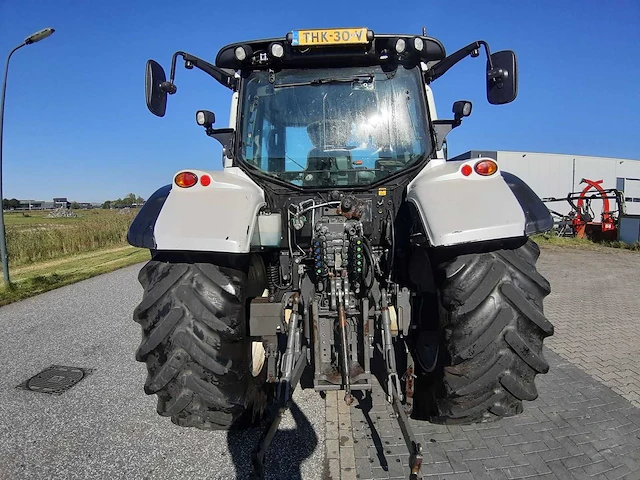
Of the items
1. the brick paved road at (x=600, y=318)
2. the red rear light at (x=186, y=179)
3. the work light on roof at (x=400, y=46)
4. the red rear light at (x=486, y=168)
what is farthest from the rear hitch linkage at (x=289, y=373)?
the brick paved road at (x=600, y=318)

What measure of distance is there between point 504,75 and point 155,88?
2519mm

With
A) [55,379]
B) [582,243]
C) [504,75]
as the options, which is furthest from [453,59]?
[582,243]

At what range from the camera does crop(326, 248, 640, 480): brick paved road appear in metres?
2.49

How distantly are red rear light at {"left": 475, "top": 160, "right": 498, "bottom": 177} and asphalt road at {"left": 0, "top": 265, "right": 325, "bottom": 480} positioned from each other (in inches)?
78.8

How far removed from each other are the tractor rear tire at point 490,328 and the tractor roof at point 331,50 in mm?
1573

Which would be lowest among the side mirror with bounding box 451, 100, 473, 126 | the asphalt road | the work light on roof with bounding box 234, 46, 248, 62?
the asphalt road

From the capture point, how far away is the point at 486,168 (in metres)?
2.43

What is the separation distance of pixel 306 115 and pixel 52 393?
3.30m

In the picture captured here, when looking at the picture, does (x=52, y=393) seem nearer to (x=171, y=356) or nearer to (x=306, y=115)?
(x=171, y=356)

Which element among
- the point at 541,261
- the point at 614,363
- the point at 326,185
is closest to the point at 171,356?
the point at 326,185

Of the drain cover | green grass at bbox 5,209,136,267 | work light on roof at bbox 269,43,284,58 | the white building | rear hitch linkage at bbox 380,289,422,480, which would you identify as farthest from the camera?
the white building

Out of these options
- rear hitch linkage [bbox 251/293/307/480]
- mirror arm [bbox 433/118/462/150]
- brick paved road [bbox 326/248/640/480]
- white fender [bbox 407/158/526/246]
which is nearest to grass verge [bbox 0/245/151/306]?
rear hitch linkage [bbox 251/293/307/480]

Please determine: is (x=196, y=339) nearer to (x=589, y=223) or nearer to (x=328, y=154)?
(x=328, y=154)

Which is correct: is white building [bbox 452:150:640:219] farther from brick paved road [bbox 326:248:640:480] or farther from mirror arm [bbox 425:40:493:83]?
mirror arm [bbox 425:40:493:83]
